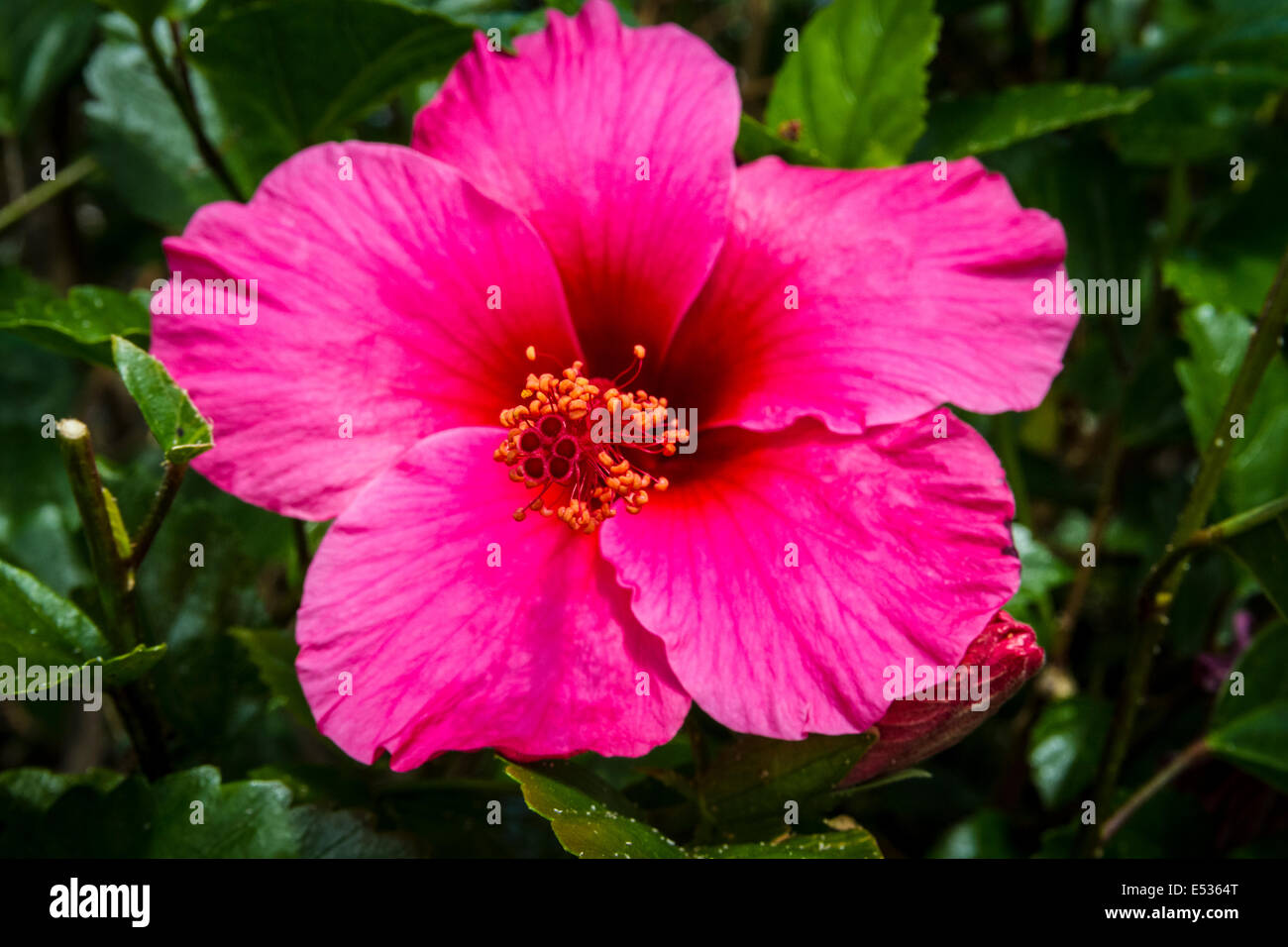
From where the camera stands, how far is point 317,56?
92 centimetres

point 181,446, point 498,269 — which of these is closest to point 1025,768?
point 498,269

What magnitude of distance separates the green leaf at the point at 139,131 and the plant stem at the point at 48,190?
5cm

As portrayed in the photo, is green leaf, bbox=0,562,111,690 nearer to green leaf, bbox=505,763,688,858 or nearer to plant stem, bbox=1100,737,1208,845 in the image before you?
green leaf, bbox=505,763,688,858

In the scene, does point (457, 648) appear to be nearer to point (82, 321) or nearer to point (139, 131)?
point (82, 321)

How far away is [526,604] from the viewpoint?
0.72 metres

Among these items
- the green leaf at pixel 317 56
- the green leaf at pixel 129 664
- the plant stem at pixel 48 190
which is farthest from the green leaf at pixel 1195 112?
the plant stem at pixel 48 190

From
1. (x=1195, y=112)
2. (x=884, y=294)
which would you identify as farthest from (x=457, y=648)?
(x=1195, y=112)

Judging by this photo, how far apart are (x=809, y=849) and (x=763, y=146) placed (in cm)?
54

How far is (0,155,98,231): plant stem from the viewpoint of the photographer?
4.60ft

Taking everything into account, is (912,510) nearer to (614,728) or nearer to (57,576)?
(614,728)

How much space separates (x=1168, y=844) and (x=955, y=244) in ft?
2.02

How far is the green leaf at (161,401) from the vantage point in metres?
0.69

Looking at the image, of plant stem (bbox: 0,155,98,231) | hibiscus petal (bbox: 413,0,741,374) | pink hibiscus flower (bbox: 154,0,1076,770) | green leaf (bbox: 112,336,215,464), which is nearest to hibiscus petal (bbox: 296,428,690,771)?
pink hibiscus flower (bbox: 154,0,1076,770)

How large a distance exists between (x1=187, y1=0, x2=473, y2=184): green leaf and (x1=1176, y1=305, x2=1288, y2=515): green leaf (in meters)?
0.72
